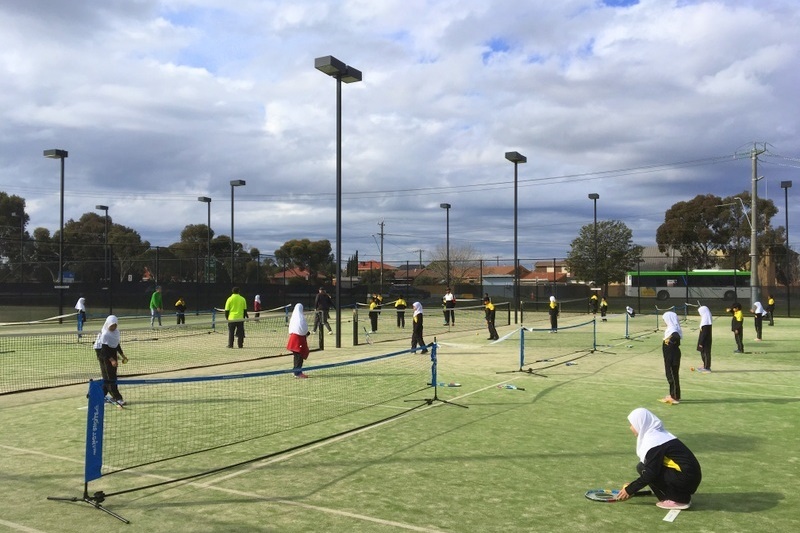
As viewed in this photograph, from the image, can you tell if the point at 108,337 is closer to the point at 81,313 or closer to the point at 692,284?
the point at 81,313

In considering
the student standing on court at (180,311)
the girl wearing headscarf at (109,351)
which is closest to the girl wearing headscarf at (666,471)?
the girl wearing headscarf at (109,351)

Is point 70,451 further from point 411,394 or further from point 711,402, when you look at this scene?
point 711,402

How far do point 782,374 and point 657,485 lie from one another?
10843 mm

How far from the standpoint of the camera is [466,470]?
6.91 metres

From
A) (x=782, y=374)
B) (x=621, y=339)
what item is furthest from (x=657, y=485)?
(x=621, y=339)

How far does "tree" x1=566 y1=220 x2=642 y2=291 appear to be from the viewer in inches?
2544

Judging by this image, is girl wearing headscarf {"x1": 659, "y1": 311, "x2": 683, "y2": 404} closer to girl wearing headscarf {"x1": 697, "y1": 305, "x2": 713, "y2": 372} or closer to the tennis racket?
girl wearing headscarf {"x1": 697, "y1": 305, "x2": 713, "y2": 372}

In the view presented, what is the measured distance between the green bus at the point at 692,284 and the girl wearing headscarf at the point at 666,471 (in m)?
48.6

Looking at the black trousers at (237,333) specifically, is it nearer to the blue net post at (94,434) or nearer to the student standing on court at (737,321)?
the blue net post at (94,434)

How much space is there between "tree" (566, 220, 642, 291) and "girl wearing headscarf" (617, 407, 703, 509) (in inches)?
2363

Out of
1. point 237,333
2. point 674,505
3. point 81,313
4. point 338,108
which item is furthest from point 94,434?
point 81,313

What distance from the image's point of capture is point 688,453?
18.8 ft

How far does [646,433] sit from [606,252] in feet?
206

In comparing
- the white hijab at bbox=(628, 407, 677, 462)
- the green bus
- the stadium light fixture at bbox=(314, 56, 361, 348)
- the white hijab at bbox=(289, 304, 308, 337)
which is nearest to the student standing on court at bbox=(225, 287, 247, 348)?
the stadium light fixture at bbox=(314, 56, 361, 348)
